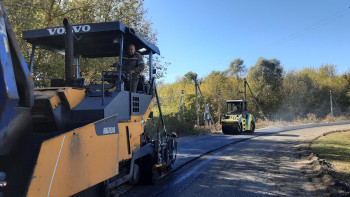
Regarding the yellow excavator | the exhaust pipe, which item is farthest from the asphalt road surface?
the exhaust pipe

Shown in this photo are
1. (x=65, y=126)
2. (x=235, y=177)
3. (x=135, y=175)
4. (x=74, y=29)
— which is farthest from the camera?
(x=235, y=177)

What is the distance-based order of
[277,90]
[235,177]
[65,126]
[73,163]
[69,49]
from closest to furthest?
1. [73,163]
2. [65,126]
3. [69,49]
4. [235,177]
5. [277,90]

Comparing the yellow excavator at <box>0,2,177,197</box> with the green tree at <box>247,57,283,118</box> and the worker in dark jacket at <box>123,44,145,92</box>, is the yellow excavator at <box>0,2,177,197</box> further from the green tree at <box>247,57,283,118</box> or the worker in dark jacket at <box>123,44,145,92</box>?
the green tree at <box>247,57,283,118</box>

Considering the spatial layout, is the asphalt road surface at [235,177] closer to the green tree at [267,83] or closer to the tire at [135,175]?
the tire at [135,175]

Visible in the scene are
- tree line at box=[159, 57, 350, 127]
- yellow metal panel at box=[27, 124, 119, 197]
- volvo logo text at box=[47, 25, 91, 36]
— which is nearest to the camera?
yellow metal panel at box=[27, 124, 119, 197]

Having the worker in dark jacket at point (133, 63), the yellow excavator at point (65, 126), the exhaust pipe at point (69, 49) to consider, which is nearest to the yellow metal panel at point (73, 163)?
the yellow excavator at point (65, 126)

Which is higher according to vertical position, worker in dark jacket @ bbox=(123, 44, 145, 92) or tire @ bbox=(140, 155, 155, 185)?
worker in dark jacket @ bbox=(123, 44, 145, 92)

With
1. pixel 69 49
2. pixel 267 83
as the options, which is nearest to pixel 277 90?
pixel 267 83

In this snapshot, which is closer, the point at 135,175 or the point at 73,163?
the point at 73,163

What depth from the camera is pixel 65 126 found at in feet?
10.0

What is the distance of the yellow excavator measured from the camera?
Result: 231cm

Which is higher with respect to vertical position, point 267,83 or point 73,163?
point 267,83

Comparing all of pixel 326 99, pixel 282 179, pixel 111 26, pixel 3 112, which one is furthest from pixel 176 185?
pixel 326 99

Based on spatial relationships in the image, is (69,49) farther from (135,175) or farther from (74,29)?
(135,175)
